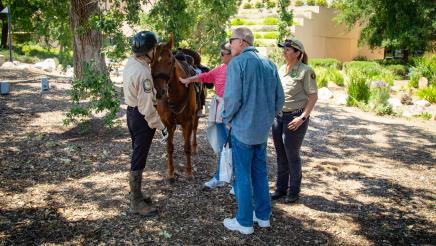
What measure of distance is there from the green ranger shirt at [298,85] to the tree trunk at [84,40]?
5.17m

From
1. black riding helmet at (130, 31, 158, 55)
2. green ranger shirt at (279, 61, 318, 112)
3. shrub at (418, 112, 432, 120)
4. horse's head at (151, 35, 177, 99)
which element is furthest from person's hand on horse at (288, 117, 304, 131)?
shrub at (418, 112, 432, 120)

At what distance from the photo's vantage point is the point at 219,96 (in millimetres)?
5203

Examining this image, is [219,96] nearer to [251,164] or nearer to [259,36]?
[251,164]

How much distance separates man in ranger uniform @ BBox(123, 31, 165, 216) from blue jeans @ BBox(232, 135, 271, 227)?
0.82 m

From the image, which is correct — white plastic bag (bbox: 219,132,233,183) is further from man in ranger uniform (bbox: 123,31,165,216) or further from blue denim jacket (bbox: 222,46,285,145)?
man in ranger uniform (bbox: 123,31,165,216)

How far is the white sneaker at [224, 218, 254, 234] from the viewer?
14.0 ft

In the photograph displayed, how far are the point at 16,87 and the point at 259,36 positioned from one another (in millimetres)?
13333

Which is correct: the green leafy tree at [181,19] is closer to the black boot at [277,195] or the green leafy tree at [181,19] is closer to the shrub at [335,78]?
the black boot at [277,195]

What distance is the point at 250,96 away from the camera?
3.89 m

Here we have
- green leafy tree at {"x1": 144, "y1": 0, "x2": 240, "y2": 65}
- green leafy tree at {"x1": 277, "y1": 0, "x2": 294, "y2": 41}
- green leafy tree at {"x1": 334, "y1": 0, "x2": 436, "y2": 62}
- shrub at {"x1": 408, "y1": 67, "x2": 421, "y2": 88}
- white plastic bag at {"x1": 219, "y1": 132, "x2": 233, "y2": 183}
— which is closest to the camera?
white plastic bag at {"x1": 219, "y1": 132, "x2": 233, "y2": 183}

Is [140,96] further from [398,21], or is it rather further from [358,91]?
[398,21]

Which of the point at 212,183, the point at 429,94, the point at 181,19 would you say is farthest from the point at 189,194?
the point at 429,94

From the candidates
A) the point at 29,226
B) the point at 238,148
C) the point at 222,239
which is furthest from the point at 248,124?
the point at 29,226

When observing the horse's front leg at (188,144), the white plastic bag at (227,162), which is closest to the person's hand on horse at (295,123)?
the white plastic bag at (227,162)
